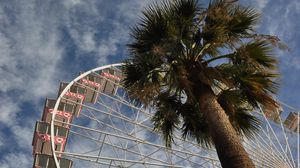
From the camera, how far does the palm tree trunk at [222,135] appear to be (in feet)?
19.2

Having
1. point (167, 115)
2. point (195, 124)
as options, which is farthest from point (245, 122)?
point (167, 115)

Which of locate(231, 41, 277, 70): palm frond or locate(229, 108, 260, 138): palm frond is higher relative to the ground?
locate(231, 41, 277, 70): palm frond

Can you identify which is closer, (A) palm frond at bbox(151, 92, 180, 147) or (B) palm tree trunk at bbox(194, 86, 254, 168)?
(B) palm tree trunk at bbox(194, 86, 254, 168)

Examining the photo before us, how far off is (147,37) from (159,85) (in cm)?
98

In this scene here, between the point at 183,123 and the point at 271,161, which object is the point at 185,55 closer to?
the point at 183,123

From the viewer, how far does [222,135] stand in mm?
6445

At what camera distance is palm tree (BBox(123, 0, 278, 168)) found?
7.96 m

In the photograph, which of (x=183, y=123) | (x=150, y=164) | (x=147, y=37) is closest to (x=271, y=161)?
(x=150, y=164)

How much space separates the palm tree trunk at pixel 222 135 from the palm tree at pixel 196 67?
0.20 meters

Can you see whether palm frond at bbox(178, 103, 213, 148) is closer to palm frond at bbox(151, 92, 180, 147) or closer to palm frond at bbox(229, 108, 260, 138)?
palm frond at bbox(151, 92, 180, 147)

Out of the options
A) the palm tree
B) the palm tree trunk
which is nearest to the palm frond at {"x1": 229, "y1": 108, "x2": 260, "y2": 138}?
the palm tree

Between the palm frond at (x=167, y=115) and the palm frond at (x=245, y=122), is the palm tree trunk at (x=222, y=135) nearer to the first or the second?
the palm frond at (x=167, y=115)

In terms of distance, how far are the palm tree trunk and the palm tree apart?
0.20m

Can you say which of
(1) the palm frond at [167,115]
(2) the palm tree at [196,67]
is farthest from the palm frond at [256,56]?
(1) the palm frond at [167,115]
